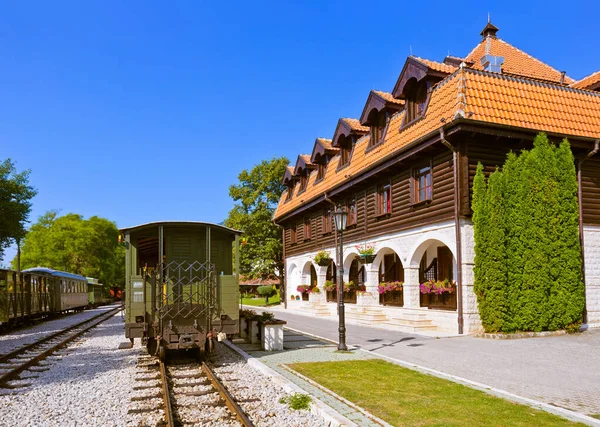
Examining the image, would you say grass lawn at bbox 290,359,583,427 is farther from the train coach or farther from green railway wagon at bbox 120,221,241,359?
the train coach

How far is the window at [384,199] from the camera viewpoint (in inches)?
811

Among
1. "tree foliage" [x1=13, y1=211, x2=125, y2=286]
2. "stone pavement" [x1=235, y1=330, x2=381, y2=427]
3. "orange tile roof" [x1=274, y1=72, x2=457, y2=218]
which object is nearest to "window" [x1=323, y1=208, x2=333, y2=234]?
"orange tile roof" [x1=274, y1=72, x2=457, y2=218]

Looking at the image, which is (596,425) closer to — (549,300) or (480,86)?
(549,300)

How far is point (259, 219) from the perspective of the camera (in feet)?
141

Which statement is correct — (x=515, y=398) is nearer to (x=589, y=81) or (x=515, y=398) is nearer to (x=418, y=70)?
(x=418, y=70)

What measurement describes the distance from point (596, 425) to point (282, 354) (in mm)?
7074

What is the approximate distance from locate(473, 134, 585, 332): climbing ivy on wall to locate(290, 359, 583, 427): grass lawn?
621 centimetres

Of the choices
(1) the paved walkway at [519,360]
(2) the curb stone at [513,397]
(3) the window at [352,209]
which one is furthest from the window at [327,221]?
(2) the curb stone at [513,397]

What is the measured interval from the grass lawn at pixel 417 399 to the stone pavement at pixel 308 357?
10.3 inches

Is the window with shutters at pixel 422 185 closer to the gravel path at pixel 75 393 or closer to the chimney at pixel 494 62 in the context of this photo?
the chimney at pixel 494 62

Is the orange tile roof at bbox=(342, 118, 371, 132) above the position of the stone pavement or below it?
above

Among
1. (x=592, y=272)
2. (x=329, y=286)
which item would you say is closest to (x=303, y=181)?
(x=329, y=286)

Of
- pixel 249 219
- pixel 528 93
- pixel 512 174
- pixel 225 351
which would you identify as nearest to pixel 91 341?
pixel 225 351

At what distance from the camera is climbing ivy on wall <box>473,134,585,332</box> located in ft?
48.3
